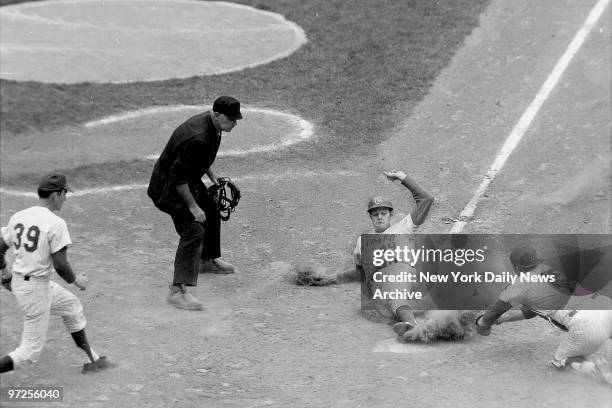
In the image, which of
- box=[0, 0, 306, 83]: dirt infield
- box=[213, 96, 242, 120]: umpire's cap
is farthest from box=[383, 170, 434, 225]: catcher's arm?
box=[0, 0, 306, 83]: dirt infield

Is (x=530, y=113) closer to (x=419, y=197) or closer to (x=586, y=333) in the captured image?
(x=419, y=197)

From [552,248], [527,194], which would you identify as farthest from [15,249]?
[527,194]

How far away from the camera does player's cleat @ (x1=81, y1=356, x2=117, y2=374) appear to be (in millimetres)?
7379

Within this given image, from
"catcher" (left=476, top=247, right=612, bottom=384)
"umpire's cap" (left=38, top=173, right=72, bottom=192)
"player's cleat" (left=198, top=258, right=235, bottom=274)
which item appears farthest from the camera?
"player's cleat" (left=198, top=258, right=235, bottom=274)

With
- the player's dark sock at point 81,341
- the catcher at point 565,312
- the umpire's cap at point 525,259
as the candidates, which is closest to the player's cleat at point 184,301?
the player's dark sock at point 81,341

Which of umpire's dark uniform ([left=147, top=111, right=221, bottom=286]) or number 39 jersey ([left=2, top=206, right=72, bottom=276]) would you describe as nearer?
number 39 jersey ([left=2, top=206, right=72, bottom=276])

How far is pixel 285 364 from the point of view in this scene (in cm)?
758

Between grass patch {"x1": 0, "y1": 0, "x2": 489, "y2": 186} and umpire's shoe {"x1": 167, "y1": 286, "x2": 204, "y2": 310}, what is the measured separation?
3573mm

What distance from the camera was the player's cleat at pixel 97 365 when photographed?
291 inches

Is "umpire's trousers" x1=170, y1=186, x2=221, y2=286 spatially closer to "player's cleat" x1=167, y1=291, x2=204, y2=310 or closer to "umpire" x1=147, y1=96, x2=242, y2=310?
"umpire" x1=147, y1=96, x2=242, y2=310

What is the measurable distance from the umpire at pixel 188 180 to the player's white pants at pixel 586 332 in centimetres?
314

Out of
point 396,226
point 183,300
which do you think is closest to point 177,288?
point 183,300

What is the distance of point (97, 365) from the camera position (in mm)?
7402

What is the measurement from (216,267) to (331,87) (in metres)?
5.08
